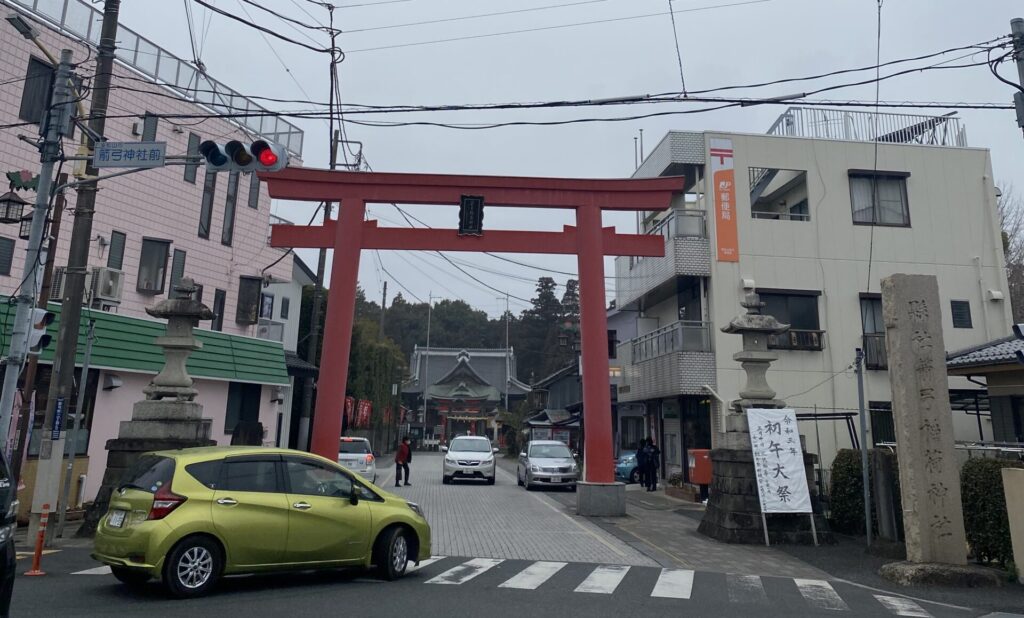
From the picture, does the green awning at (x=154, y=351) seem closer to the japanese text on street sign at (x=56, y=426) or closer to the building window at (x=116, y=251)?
the building window at (x=116, y=251)

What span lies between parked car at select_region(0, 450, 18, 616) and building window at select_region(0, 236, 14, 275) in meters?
12.9

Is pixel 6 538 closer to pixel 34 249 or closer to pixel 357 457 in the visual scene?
pixel 34 249

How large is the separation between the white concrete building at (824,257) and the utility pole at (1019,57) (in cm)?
1027

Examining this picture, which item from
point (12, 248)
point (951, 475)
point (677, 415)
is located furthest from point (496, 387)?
point (951, 475)

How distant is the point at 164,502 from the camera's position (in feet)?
23.0

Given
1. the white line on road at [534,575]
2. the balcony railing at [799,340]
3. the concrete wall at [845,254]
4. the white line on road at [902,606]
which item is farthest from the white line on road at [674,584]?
the balcony railing at [799,340]

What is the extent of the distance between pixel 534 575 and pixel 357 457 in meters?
13.5

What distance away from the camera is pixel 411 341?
8312cm

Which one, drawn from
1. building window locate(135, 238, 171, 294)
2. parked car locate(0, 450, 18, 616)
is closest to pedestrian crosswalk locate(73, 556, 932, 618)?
parked car locate(0, 450, 18, 616)

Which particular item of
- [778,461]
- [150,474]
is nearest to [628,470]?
[778,461]

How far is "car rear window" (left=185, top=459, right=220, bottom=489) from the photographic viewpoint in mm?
7324

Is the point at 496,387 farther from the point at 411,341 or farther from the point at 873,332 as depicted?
the point at 873,332

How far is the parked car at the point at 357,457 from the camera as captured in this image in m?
21.2

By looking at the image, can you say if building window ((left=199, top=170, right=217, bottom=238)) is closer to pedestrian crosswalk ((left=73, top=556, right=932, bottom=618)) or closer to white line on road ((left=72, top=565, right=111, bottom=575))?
white line on road ((left=72, top=565, right=111, bottom=575))
